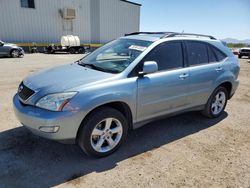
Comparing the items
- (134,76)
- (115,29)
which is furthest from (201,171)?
(115,29)

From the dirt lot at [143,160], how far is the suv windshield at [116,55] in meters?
Result: 1.27

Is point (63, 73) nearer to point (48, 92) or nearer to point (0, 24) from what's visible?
point (48, 92)

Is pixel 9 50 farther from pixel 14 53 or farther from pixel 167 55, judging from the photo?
pixel 167 55

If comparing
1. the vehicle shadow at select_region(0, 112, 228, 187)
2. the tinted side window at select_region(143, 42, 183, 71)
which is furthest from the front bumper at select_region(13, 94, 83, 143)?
the tinted side window at select_region(143, 42, 183, 71)

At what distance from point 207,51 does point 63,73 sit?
112 inches

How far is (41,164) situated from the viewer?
3.10m

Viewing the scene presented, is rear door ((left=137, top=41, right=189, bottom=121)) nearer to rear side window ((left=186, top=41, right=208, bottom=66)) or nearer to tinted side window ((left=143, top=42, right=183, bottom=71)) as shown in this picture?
tinted side window ((left=143, top=42, right=183, bottom=71))

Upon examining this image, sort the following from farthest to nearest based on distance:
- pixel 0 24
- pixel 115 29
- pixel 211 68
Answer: pixel 115 29, pixel 0 24, pixel 211 68

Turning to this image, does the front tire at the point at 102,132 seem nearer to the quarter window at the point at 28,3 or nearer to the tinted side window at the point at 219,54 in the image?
the tinted side window at the point at 219,54

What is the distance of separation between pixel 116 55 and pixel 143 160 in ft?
6.09

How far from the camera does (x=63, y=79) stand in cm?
323

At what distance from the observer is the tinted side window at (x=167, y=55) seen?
12.1ft

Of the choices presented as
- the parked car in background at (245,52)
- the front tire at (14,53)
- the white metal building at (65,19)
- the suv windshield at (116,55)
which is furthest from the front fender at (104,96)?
the white metal building at (65,19)

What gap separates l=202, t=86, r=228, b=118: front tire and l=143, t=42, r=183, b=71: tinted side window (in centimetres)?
122
